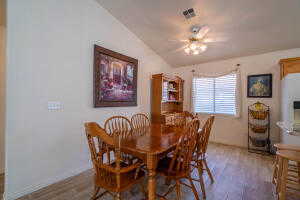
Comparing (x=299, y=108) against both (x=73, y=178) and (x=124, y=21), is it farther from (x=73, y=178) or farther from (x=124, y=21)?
(x=73, y=178)

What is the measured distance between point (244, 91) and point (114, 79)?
3402mm

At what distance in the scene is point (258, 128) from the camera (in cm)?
339

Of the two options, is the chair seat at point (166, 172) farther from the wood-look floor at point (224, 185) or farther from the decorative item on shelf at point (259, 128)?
the decorative item on shelf at point (259, 128)

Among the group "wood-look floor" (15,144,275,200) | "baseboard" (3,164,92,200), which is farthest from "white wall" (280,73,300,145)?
"baseboard" (3,164,92,200)

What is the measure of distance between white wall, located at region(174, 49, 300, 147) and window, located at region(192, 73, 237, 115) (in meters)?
0.21

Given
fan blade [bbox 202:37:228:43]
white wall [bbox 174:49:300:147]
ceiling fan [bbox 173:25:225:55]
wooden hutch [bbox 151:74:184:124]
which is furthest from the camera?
wooden hutch [bbox 151:74:184:124]

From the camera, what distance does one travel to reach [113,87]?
294 centimetres

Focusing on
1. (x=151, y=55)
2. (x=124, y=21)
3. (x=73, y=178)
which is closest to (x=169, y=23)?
(x=124, y=21)

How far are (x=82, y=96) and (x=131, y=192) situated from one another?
167 centimetres

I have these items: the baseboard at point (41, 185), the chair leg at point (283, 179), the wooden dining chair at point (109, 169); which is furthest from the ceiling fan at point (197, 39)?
the baseboard at point (41, 185)

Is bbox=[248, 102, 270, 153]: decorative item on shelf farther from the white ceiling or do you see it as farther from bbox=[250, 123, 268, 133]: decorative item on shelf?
the white ceiling

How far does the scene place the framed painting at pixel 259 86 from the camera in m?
3.58

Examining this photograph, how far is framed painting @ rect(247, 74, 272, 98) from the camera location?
3580 millimetres

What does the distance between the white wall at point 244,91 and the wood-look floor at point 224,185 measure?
1.07 meters
